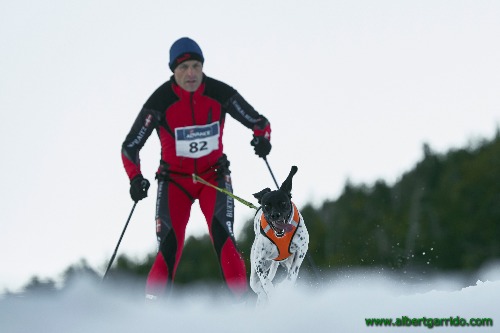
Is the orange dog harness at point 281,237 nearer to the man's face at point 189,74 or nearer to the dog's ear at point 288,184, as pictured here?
the dog's ear at point 288,184

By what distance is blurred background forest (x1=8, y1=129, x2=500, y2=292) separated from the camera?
4116cm

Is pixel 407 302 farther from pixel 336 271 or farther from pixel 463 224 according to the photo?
pixel 463 224

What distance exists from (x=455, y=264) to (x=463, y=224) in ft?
9.19

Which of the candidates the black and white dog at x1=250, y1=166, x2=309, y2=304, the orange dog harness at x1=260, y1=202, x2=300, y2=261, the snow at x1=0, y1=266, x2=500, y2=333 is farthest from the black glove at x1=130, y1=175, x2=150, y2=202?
the orange dog harness at x1=260, y1=202, x2=300, y2=261

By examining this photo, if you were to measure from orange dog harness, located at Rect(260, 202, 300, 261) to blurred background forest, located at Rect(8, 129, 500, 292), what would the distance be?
2737 cm

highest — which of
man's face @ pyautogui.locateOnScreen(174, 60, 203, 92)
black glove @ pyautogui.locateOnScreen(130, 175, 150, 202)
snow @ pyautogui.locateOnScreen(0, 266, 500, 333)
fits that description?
man's face @ pyautogui.locateOnScreen(174, 60, 203, 92)

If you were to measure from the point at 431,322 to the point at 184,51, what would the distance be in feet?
10.8

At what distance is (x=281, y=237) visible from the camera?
6184 millimetres

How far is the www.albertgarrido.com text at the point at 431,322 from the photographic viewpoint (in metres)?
4.71

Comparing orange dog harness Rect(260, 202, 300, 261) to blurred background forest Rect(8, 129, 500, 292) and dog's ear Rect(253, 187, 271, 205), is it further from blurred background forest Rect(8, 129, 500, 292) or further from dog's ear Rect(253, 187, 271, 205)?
blurred background forest Rect(8, 129, 500, 292)

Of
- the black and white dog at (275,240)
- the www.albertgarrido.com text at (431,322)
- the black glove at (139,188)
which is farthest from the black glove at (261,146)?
the www.albertgarrido.com text at (431,322)

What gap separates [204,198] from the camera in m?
6.88

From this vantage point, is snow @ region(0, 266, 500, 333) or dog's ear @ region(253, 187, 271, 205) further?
dog's ear @ region(253, 187, 271, 205)

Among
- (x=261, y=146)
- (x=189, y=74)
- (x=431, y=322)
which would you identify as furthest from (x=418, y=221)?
(x=431, y=322)
